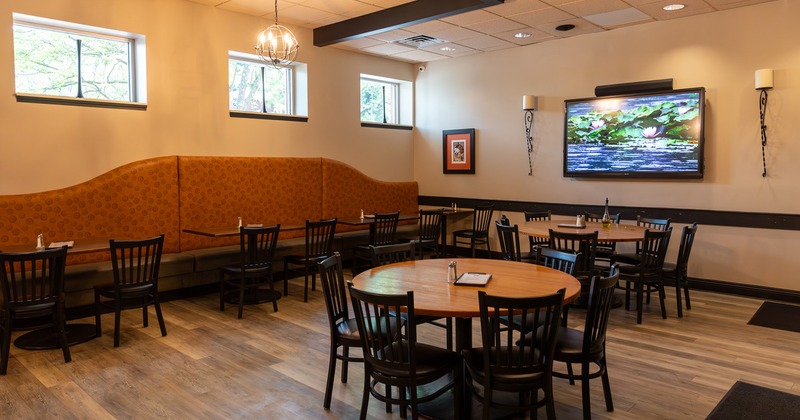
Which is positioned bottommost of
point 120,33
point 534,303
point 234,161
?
point 534,303

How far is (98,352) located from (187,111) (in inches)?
121

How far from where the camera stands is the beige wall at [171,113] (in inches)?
207

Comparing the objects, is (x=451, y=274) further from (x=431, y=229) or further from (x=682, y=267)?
(x=431, y=229)

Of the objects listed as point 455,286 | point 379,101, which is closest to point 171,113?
point 379,101

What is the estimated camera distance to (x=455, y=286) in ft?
10.6

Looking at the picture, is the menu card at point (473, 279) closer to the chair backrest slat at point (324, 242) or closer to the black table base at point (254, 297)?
the black table base at point (254, 297)

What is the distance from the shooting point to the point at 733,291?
247 inches

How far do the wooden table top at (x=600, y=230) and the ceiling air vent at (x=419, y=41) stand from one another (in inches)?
117

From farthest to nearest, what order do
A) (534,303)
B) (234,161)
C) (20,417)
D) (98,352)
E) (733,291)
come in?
1. (234,161)
2. (733,291)
3. (98,352)
4. (20,417)
5. (534,303)

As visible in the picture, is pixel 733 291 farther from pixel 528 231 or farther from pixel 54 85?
pixel 54 85

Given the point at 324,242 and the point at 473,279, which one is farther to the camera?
the point at 324,242

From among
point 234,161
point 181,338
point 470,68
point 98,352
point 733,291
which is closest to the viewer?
point 98,352

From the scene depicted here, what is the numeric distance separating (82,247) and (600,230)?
497 cm

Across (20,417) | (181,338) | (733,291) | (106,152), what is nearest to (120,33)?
(106,152)
